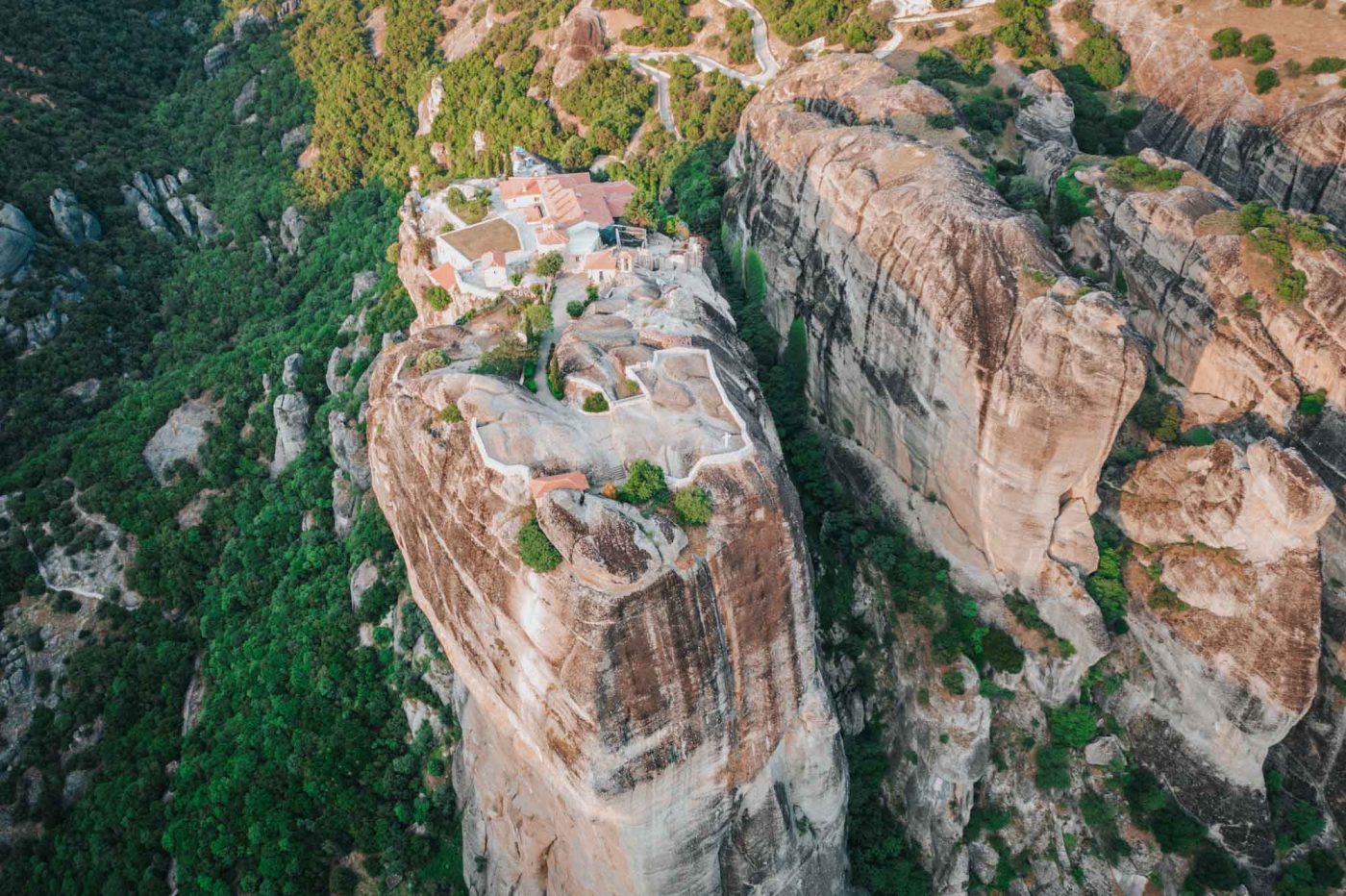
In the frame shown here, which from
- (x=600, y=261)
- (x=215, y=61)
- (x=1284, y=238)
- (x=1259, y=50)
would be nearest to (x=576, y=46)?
(x=600, y=261)

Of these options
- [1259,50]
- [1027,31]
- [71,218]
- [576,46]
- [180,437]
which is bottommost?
[180,437]

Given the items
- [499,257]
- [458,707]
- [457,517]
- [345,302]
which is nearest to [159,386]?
[345,302]

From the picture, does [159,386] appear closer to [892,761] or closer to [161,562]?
[161,562]

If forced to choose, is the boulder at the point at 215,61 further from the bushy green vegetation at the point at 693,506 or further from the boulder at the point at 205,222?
the bushy green vegetation at the point at 693,506

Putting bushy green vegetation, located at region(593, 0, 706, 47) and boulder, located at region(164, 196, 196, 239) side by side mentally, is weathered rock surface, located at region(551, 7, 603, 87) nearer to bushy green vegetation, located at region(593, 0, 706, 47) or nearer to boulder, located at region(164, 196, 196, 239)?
bushy green vegetation, located at region(593, 0, 706, 47)

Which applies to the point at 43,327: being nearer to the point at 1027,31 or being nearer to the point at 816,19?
the point at 816,19

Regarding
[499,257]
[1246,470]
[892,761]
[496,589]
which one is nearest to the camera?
[496,589]
